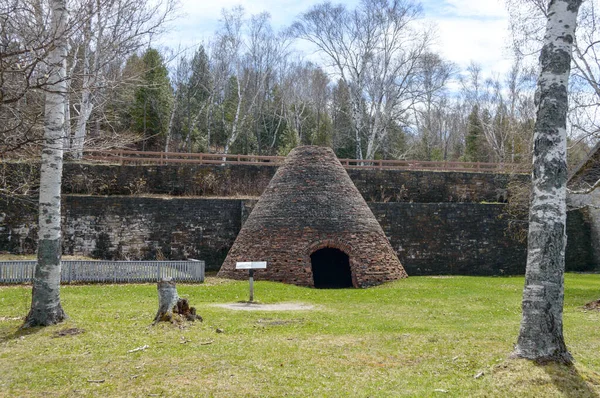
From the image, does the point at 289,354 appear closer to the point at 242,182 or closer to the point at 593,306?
the point at 593,306

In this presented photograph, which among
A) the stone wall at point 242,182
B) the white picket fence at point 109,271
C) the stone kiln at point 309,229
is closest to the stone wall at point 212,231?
the stone wall at point 242,182

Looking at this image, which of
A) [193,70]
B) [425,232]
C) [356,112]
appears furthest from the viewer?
[193,70]

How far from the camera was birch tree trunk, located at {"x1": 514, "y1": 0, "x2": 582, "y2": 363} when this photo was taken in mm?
5797

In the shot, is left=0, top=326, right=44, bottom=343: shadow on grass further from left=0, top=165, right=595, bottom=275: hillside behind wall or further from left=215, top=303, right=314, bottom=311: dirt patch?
left=0, top=165, right=595, bottom=275: hillside behind wall

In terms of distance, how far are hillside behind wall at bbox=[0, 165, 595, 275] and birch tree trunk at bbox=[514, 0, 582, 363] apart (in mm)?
15856

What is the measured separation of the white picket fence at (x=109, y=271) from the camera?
14446mm

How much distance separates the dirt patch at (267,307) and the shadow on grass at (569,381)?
6.35 m

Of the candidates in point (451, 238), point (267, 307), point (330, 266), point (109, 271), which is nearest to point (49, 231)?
point (267, 307)

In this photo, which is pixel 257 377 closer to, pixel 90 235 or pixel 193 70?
pixel 90 235

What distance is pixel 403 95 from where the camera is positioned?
1259 inches

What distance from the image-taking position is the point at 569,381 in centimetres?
537

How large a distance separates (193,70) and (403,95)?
15.0 metres

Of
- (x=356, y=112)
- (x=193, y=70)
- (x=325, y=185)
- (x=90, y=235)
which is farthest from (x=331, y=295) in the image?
(x=193, y=70)

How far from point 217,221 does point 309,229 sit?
6.96m
